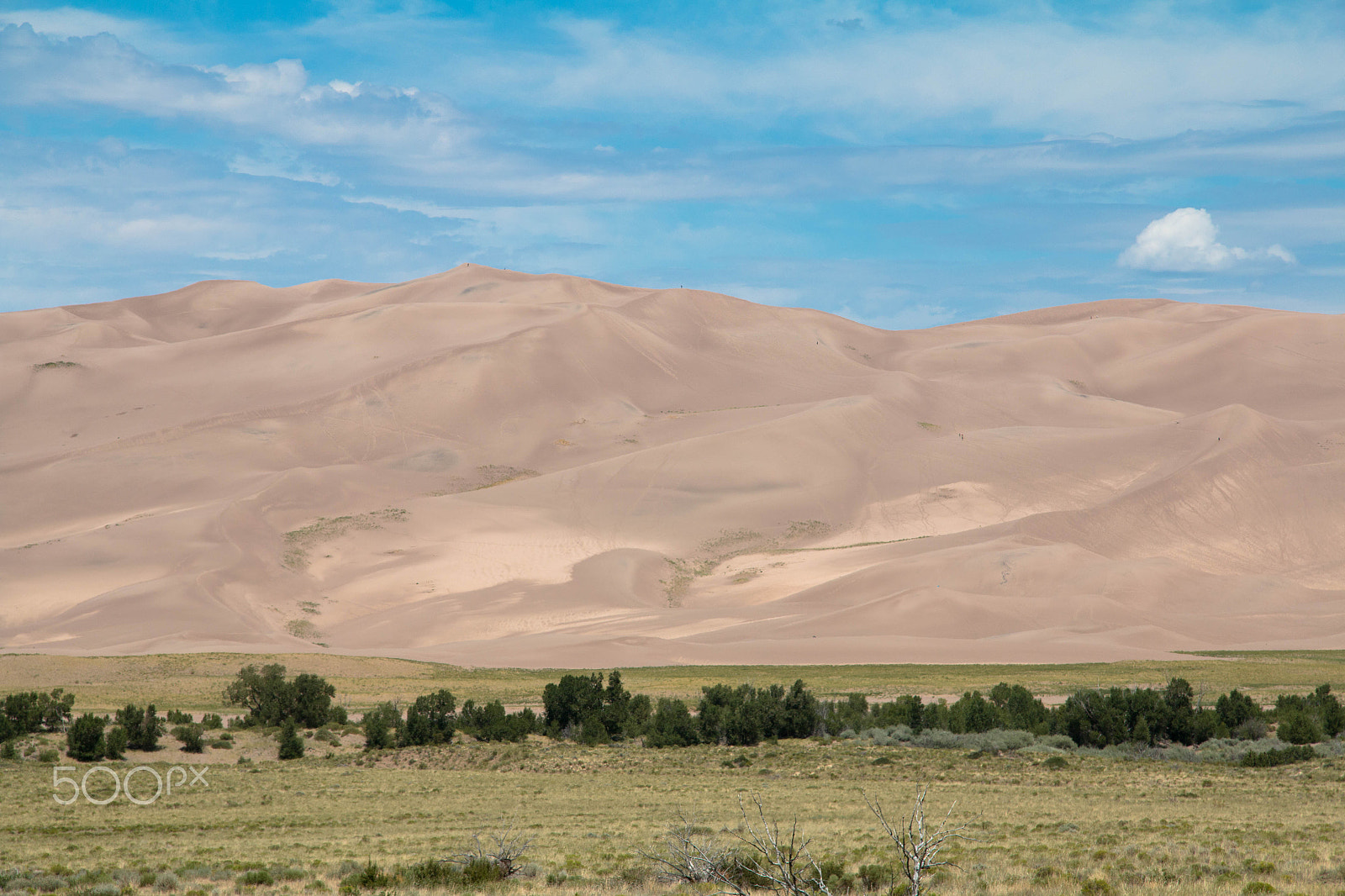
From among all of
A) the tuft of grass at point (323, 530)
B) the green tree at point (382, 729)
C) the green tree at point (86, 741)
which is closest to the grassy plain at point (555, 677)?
the green tree at point (382, 729)

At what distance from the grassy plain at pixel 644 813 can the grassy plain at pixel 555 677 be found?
526 inches

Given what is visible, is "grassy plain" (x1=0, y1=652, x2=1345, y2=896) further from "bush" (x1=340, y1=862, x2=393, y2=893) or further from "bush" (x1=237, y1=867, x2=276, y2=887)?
"bush" (x1=340, y1=862, x2=393, y2=893)

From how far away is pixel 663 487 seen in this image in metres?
89.2

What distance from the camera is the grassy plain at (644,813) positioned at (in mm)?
13672

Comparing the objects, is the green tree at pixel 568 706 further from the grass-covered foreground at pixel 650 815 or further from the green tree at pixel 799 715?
the green tree at pixel 799 715

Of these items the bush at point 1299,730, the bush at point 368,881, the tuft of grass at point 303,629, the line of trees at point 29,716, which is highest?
the tuft of grass at point 303,629

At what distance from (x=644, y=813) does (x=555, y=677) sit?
102 feet

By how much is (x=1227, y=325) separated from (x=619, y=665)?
109876mm

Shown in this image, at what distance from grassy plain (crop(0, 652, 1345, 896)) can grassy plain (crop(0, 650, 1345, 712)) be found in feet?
43.8

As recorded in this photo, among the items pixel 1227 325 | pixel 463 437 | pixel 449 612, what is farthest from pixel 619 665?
pixel 1227 325

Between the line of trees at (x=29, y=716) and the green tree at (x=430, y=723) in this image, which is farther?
the green tree at (x=430, y=723)

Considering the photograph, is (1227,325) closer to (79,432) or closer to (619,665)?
(619,665)

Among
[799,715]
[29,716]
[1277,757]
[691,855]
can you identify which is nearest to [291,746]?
[29,716]

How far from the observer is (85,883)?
13438 millimetres
